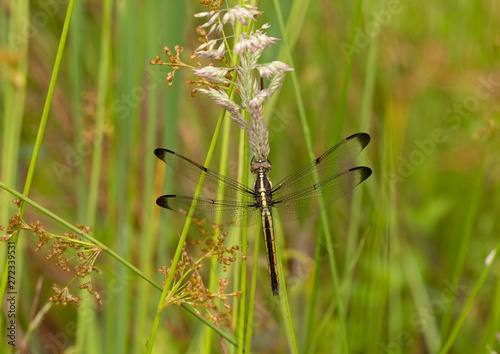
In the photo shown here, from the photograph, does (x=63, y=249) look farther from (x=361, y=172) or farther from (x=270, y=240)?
(x=361, y=172)

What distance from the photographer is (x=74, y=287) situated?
97.4 inches

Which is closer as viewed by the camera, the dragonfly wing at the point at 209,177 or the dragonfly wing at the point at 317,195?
the dragonfly wing at the point at 209,177

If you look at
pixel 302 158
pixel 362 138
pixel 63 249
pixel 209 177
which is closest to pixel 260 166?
pixel 209 177

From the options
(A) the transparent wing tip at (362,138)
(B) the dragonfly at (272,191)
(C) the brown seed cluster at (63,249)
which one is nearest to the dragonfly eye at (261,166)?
(B) the dragonfly at (272,191)

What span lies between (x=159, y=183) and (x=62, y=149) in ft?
2.80

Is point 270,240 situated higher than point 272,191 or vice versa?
point 272,191

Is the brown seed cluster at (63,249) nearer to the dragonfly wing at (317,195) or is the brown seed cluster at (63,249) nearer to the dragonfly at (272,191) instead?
the dragonfly at (272,191)

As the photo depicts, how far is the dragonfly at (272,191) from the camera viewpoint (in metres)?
1.20

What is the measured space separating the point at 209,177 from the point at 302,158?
1.58 m

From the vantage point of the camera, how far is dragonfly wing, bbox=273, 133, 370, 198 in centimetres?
127

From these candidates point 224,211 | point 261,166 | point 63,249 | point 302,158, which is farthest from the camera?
point 302,158

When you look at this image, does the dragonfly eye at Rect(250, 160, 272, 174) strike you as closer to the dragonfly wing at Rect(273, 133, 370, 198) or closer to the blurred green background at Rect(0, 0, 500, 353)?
the dragonfly wing at Rect(273, 133, 370, 198)

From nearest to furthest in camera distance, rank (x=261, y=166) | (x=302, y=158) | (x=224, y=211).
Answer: (x=261, y=166) < (x=224, y=211) < (x=302, y=158)

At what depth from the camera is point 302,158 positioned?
2.77 meters
